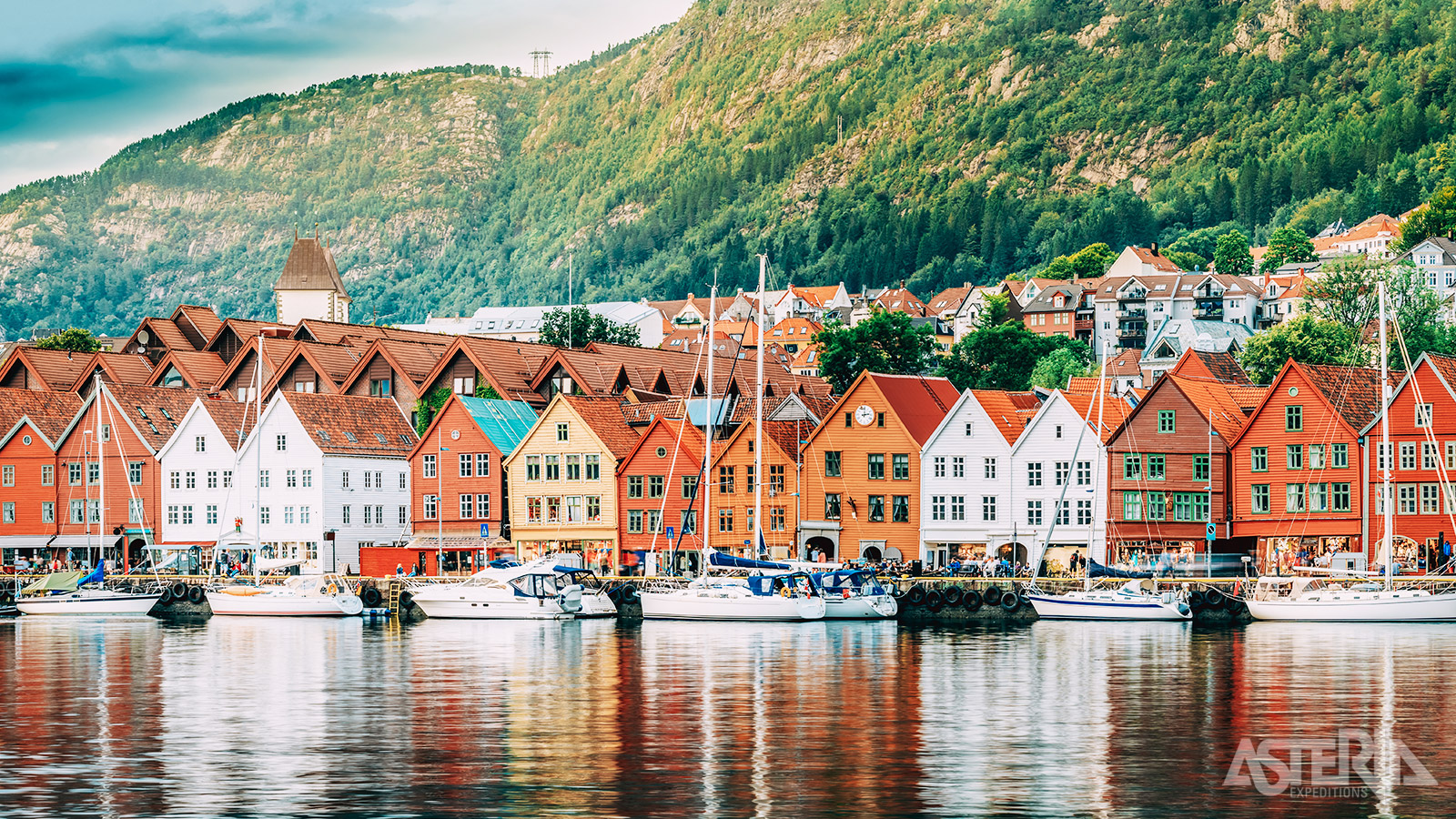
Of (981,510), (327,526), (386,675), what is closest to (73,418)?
(327,526)

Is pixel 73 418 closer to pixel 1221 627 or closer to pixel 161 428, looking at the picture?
pixel 161 428

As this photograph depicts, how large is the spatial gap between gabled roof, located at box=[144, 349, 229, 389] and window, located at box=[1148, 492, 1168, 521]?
7306cm

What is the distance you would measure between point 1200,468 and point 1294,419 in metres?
5.84

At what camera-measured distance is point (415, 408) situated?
126562 mm

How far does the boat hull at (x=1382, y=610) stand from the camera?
253ft

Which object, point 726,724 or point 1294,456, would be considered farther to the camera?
point 1294,456

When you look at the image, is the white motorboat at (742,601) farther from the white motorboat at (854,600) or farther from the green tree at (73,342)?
the green tree at (73,342)

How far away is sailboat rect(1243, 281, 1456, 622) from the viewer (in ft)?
254

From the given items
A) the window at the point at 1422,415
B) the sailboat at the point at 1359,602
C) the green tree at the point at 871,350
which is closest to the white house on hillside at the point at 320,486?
the green tree at the point at 871,350

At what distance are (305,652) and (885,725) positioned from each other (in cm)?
3167

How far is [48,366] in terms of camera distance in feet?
469

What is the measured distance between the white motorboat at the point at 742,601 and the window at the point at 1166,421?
27412 mm

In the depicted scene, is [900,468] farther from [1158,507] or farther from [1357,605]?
[1357,605]

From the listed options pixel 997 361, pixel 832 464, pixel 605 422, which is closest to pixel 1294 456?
pixel 832 464
